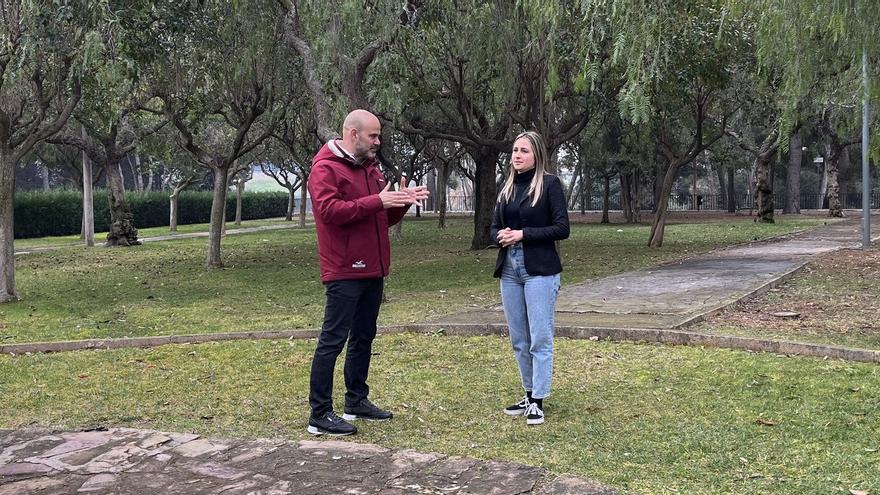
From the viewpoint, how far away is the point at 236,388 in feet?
21.6

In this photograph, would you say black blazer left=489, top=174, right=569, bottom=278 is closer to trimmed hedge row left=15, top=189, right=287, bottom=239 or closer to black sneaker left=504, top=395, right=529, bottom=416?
black sneaker left=504, top=395, right=529, bottom=416

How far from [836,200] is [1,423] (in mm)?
38868

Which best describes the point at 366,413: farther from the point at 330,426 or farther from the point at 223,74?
the point at 223,74

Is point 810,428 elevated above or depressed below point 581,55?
below

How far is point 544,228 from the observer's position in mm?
5488

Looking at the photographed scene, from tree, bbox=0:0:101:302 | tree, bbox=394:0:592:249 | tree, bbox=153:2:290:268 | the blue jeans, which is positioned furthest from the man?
tree, bbox=153:2:290:268

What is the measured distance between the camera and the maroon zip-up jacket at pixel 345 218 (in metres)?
5.21

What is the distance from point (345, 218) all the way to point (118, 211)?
2422 cm

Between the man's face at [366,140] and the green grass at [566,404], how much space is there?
66.2 inches

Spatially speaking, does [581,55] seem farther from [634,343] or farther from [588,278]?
[588,278]

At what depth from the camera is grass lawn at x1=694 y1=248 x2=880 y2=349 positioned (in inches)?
325

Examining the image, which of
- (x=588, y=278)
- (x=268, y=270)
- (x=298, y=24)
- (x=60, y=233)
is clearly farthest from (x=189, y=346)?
(x=60, y=233)

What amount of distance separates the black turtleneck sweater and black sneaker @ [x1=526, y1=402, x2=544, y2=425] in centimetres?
112

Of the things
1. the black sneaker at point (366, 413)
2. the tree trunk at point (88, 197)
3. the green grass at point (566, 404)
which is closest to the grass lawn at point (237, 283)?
the tree trunk at point (88, 197)
